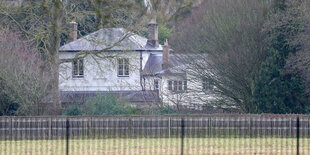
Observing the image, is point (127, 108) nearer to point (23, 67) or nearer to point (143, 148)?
point (23, 67)

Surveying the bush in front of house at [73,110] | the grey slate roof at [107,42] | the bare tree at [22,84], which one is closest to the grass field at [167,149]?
the grey slate roof at [107,42]

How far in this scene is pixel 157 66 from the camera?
144ft

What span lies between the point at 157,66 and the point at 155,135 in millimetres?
27750

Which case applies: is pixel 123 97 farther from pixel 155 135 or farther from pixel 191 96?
pixel 155 135

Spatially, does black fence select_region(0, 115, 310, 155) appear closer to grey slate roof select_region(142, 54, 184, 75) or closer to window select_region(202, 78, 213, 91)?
window select_region(202, 78, 213, 91)

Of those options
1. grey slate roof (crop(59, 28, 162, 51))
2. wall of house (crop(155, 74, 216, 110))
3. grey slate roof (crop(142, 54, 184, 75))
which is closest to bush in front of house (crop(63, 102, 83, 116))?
grey slate roof (crop(59, 28, 162, 51))

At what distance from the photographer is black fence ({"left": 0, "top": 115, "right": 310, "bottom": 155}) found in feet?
48.2

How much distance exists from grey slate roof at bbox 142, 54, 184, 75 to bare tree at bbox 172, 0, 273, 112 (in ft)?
6.20

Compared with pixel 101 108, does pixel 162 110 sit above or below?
below

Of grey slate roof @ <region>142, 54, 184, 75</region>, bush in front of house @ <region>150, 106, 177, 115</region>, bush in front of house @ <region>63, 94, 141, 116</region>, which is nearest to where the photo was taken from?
bush in front of house @ <region>63, 94, 141, 116</region>

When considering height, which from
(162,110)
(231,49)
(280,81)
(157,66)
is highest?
(231,49)

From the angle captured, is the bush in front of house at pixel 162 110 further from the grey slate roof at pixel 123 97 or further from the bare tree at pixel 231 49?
the bare tree at pixel 231 49

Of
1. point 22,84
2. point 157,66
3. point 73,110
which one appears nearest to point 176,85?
point 73,110

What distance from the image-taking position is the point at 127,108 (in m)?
29.4
